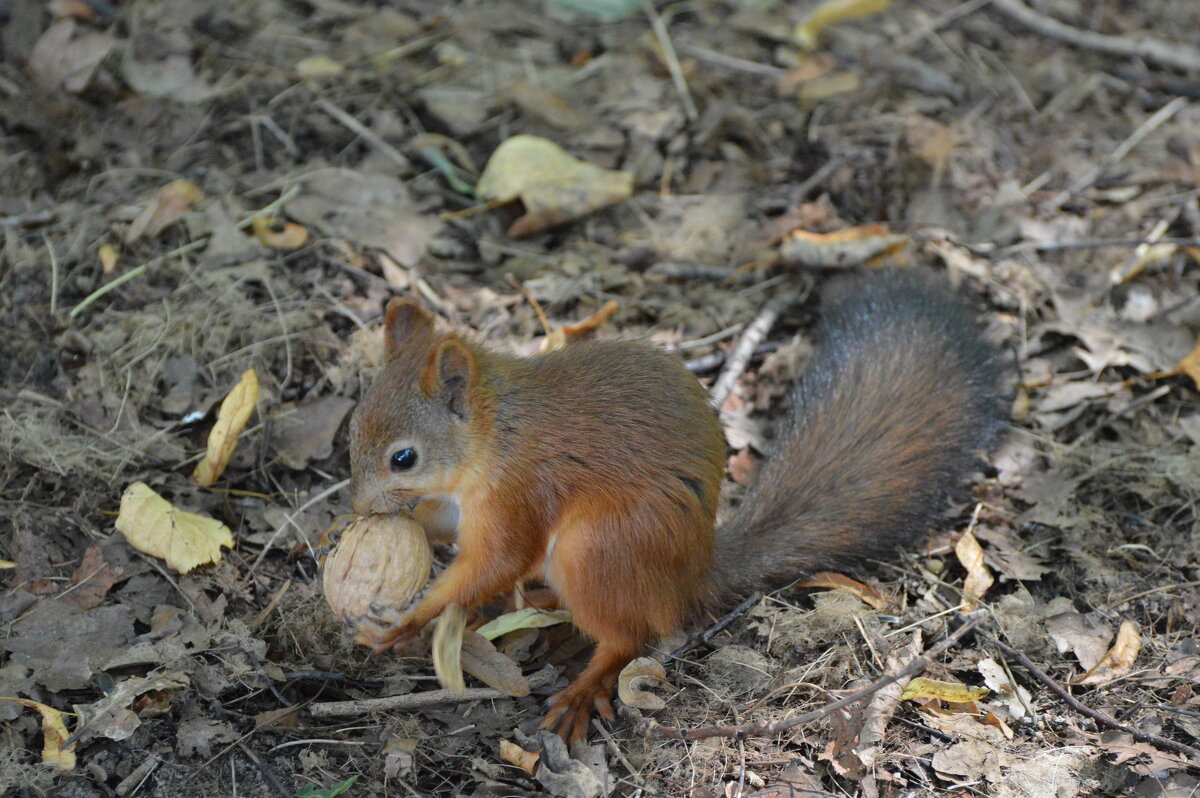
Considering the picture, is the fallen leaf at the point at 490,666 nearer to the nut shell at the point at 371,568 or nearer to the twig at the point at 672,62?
the nut shell at the point at 371,568

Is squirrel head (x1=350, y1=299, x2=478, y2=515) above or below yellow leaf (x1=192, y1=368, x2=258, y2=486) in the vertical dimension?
above

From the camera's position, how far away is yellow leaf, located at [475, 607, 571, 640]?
2490 millimetres

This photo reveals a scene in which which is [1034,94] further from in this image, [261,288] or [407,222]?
[261,288]

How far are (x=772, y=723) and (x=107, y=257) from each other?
234cm

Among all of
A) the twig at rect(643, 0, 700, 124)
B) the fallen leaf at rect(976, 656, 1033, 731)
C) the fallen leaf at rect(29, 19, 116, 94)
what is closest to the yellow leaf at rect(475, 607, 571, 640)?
the fallen leaf at rect(976, 656, 1033, 731)

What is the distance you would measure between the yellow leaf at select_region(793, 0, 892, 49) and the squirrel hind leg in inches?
114

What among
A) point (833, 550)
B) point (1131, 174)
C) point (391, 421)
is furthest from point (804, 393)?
point (1131, 174)

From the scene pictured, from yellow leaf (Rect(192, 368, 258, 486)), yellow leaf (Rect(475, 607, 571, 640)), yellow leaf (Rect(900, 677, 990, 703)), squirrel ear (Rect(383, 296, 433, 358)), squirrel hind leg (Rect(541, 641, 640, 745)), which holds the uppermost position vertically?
squirrel ear (Rect(383, 296, 433, 358))

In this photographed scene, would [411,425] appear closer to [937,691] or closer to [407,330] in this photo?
[407,330]

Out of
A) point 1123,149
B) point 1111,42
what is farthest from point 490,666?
point 1111,42

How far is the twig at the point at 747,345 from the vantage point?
3.07 metres

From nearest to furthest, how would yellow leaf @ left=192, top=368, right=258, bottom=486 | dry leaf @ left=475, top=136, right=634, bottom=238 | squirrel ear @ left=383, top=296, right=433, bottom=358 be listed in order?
squirrel ear @ left=383, top=296, right=433, bottom=358 → yellow leaf @ left=192, top=368, right=258, bottom=486 → dry leaf @ left=475, top=136, right=634, bottom=238

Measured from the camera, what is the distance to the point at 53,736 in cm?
201

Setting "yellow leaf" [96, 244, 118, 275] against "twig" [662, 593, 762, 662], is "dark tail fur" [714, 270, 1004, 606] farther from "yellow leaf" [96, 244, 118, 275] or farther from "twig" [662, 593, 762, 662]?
"yellow leaf" [96, 244, 118, 275]
